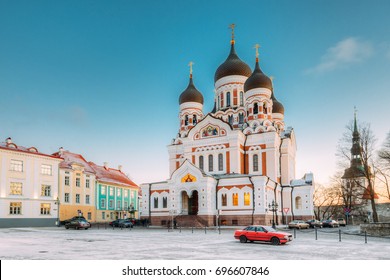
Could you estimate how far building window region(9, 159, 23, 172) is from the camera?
45.7m

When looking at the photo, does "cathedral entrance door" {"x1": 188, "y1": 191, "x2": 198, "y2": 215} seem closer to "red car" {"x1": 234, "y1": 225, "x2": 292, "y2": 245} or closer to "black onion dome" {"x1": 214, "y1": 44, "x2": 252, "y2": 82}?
"black onion dome" {"x1": 214, "y1": 44, "x2": 252, "y2": 82}

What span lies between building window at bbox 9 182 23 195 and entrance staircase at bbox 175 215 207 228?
1886 cm

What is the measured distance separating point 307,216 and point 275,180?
6.34 meters

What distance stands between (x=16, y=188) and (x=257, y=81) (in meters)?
33.2

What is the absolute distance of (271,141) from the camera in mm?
50688

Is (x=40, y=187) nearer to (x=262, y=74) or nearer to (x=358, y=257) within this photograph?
(x=262, y=74)

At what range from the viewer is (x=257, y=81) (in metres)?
53.4

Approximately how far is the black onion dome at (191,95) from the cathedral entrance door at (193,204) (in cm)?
1717

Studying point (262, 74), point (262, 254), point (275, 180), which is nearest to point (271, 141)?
point (275, 180)

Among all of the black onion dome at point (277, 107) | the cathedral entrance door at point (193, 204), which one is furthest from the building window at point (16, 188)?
the black onion dome at point (277, 107)

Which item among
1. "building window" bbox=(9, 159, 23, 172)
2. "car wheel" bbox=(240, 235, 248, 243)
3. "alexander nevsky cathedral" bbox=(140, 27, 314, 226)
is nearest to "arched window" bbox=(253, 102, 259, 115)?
"alexander nevsky cathedral" bbox=(140, 27, 314, 226)

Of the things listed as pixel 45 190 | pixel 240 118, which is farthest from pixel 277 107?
pixel 45 190

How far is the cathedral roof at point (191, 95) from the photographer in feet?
197

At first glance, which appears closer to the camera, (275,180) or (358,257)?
(358,257)
